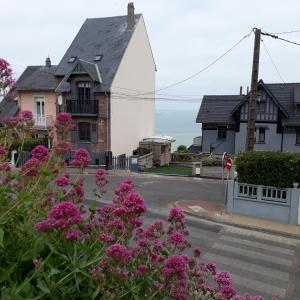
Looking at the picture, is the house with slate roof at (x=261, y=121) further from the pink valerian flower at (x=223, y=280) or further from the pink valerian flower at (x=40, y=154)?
the pink valerian flower at (x=223, y=280)

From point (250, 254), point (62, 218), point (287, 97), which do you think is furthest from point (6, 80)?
point (287, 97)

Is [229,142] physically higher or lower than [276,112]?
lower

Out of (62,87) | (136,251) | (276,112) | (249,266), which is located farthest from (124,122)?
(136,251)

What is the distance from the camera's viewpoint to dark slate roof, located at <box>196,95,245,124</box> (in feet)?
120

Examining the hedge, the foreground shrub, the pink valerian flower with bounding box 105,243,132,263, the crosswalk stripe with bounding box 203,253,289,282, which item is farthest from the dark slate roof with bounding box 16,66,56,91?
the pink valerian flower with bounding box 105,243,132,263

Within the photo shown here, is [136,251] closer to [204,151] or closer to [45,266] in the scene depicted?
[45,266]

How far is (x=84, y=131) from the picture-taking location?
32.2m

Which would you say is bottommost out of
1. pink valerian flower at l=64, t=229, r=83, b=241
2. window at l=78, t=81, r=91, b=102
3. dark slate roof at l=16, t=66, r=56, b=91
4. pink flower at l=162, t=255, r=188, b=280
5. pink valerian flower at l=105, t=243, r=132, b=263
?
pink flower at l=162, t=255, r=188, b=280

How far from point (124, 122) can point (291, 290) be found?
2531 cm

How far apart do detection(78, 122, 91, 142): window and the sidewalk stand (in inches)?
630

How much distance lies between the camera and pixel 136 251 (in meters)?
3.09

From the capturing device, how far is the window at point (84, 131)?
105 ft

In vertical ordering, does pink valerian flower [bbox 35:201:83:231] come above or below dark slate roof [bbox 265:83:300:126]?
below

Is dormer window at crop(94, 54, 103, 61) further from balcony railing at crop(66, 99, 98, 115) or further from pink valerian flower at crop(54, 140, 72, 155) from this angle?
pink valerian flower at crop(54, 140, 72, 155)
